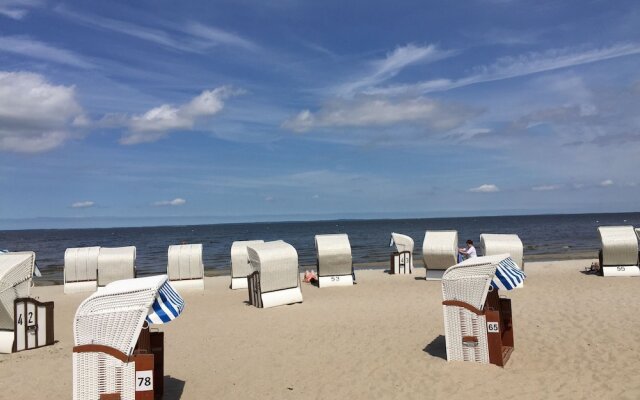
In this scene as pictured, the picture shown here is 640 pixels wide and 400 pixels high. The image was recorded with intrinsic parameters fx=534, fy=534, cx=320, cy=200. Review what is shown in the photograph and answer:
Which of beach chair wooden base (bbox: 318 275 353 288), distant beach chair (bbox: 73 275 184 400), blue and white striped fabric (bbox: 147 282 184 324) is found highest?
blue and white striped fabric (bbox: 147 282 184 324)

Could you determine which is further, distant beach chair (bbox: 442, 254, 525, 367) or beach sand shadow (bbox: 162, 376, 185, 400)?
distant beach chair (bbox: 442, 254, 525, 367)

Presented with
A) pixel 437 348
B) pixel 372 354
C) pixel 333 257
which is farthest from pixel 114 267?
pixel 437 348

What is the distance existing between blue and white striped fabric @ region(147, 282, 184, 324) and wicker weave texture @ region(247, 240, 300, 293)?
9.39 meters

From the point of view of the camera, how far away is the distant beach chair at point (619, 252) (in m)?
21.3

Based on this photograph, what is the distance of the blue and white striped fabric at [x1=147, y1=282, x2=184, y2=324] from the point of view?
7379 millimetres

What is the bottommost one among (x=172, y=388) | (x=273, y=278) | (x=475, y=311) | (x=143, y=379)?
(x=172, y=388)

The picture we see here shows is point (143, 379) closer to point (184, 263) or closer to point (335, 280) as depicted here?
point (335, 280)

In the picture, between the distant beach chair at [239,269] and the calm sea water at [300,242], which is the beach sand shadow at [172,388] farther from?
the calm sea water at [300,242]

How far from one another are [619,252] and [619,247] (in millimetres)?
202

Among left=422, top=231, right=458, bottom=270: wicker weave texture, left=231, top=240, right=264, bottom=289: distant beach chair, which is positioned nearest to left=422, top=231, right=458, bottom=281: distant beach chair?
left=422, top=231, right=458, bottom=270: wicker weave texture

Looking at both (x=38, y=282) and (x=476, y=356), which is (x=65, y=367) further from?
(x=38, y=282)

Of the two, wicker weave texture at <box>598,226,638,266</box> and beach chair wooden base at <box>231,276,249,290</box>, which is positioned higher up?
wicker weave texture at <box>598,226,638,266</box>

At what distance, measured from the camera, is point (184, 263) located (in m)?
22.6

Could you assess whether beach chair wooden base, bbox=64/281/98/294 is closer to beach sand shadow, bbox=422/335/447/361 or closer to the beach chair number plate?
beach sand shadow, bbox=422/335/447/361
